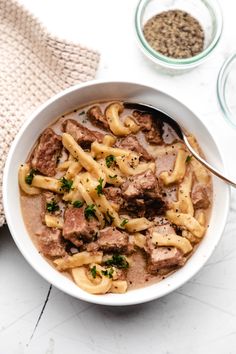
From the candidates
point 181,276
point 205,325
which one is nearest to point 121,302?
point 181,276

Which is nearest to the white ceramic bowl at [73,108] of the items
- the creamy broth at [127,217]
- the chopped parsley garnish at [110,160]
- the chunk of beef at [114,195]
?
the creamy broth at [127,217]

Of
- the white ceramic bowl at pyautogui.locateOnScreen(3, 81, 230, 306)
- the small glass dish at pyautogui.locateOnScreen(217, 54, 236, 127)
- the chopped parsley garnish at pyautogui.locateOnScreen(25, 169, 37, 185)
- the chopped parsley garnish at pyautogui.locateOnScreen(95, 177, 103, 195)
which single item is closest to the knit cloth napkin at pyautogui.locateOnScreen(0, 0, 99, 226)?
the white ceramic bowl at pyautogui.locateOnScreen(3, 81, 230, 306)

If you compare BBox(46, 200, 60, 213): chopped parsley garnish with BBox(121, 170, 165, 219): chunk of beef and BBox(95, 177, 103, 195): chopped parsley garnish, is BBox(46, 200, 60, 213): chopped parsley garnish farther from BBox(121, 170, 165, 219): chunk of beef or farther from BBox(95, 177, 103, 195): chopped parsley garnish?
BBox(121, 170, 165, 219): chunk of beef

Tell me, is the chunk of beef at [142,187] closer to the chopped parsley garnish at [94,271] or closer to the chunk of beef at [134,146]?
the chunk of beef at [134,146]

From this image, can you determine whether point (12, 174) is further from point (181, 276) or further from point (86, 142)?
point (181, 276)

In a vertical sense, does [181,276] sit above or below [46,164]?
below

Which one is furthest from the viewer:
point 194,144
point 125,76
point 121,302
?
point 125,76

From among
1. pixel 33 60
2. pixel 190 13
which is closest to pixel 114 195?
pixel 33 60
